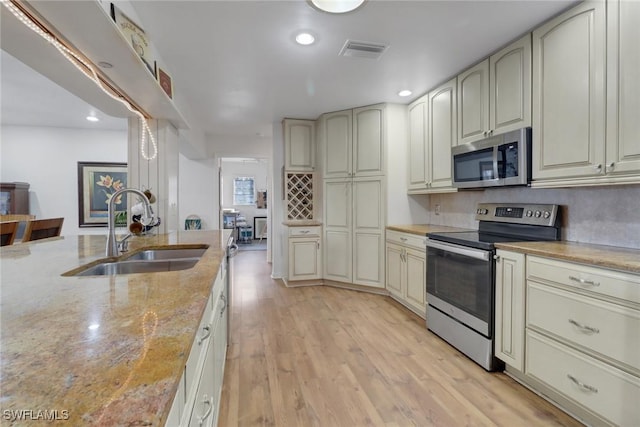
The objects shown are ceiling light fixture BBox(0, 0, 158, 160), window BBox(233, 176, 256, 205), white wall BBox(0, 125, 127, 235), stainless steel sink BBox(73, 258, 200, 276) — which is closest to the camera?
ceiling light fixture BBox(0, 0, 158, 160)

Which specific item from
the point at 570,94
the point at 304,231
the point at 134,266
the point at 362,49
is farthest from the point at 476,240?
Answer: the point at 304,231

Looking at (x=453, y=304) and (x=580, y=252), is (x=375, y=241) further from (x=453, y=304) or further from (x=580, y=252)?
(x=580, y=252)

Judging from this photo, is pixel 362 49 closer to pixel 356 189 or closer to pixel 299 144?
pixel 356 189

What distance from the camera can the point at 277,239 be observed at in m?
4.43

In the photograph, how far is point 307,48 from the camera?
7.53 ft

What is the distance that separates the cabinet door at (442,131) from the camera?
9.12 feet

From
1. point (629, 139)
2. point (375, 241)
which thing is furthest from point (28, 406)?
point (375, 241)

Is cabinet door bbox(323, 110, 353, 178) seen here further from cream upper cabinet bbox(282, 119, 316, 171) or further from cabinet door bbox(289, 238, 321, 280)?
cabinet door bbox(289, 238, 321, 280)

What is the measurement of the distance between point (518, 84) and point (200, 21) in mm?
2173

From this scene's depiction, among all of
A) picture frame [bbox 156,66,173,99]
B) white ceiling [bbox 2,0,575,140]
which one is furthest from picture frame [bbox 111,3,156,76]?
white ceiling [bbox 2,0,575,140]

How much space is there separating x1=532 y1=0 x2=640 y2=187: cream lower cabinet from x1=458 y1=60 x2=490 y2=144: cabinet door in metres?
0.41

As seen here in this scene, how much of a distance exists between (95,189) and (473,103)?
17.8 feet

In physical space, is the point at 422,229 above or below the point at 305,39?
below

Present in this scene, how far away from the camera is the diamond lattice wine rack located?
170 inches
